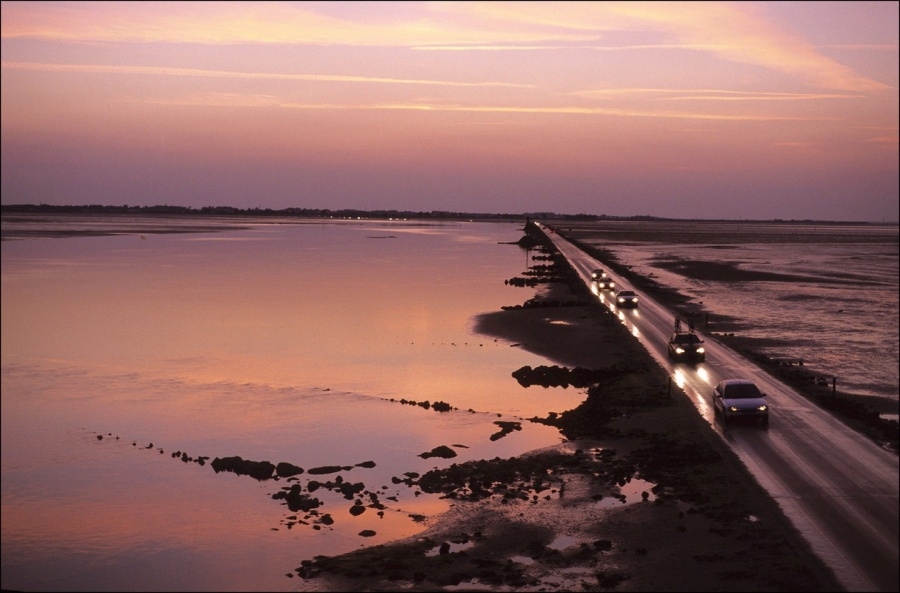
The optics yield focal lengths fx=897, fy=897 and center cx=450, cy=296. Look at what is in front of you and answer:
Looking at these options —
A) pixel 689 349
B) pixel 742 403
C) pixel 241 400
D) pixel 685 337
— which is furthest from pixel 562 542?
pixel 685 337

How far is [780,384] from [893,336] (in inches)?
1153

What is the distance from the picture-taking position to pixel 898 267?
15875cm

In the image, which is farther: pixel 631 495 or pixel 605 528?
pixel 631 495

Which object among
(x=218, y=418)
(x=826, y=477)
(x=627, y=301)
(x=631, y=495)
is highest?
(x=627, y=301)

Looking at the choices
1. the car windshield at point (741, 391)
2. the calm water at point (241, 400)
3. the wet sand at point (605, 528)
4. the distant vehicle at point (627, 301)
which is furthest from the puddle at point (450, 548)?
the distant vehicle at point (627, 301)

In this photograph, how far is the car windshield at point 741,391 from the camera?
35312 mm

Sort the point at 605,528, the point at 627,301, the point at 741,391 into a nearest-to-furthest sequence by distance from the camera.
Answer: the point at 605,528 < the point at 741,391 < the point at 627,301

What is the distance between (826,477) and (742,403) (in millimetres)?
7666

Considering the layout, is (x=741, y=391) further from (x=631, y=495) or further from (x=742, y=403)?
(x=631, y=495)

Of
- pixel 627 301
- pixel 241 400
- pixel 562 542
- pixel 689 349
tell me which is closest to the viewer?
pixel 562 542

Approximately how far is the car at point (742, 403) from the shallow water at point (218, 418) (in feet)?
24.3

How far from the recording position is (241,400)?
46406 mm

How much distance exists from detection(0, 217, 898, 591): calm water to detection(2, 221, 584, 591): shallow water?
126 mm

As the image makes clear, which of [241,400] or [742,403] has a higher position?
[742,403]
